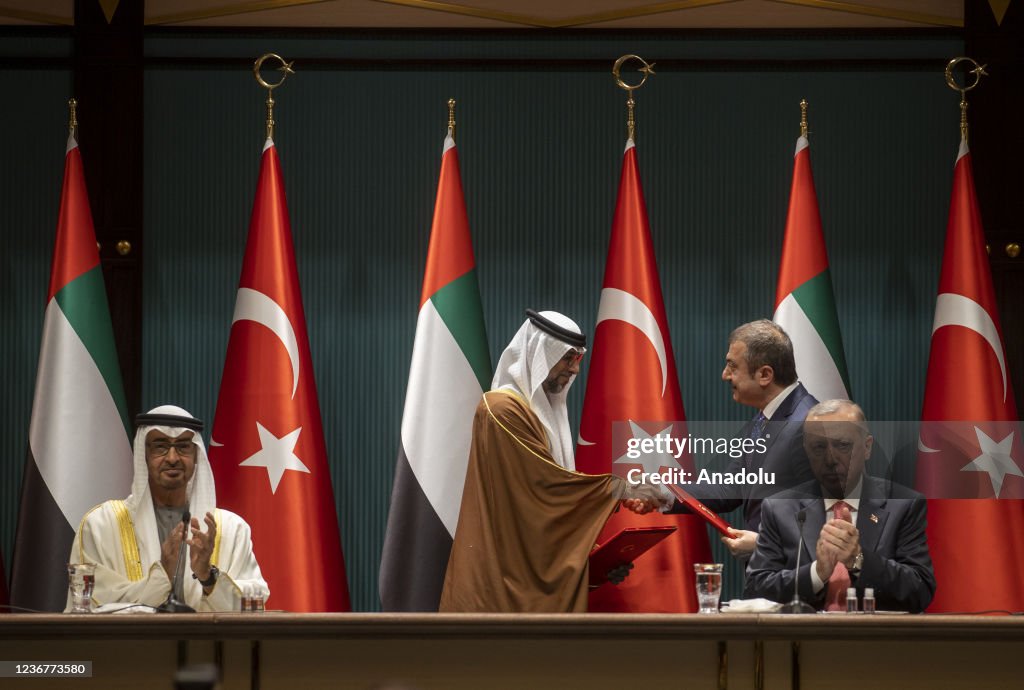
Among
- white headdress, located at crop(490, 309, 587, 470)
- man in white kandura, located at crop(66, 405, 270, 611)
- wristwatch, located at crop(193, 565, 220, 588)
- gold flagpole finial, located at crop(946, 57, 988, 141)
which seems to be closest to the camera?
wristwatch, located at crop(193, 565, 220, 588)

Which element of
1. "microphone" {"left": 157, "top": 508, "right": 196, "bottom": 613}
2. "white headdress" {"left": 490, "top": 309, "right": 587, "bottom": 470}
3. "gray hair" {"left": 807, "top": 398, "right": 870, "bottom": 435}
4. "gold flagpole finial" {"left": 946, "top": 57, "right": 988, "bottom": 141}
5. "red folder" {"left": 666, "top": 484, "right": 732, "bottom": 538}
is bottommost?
"microphone" {"left": 157, "top": 508, "right": 196, "bottom": 613}

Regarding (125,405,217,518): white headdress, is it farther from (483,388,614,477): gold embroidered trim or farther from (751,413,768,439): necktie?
(751,413,768,439): necktie

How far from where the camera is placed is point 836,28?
582 cm

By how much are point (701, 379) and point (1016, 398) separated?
4.35ft

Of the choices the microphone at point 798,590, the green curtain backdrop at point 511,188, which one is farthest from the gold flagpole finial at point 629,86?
the microphone at point 798,590

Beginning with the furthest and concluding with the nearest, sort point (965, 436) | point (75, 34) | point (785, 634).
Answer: point (75, 34) → point (965, 436) → point (785, 634)

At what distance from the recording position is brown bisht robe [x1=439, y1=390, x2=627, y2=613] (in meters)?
4.01

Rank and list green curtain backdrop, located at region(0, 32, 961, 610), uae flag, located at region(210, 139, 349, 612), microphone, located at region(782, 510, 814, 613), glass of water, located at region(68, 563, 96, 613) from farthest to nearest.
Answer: green curtain backdrop, located at region(0, 32, 961, 610)
uae flag, located at region(210, 139, 349, 612)
glass of water, located at region(68, 563, 96, 613)
microphone, located at region(782, 510, 814, 613)

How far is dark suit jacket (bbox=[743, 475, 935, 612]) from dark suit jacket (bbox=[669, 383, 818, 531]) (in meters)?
0.06

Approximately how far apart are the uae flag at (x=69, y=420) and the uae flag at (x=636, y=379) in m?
1.87

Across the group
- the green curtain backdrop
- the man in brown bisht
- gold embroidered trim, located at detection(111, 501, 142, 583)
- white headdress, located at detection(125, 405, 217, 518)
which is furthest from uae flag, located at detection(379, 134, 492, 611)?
gold embroidered trim, located at detection(111, 501, 142, 583)

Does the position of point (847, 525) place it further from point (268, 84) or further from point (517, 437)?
point (268, 84)

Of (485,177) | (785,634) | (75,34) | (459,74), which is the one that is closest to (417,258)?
(485,177)

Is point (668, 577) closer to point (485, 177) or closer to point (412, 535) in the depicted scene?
point (412, 535)
